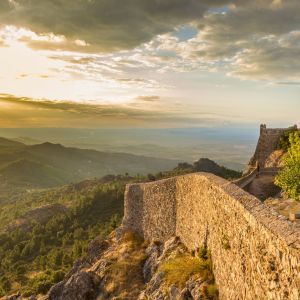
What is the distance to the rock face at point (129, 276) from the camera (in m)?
31.4

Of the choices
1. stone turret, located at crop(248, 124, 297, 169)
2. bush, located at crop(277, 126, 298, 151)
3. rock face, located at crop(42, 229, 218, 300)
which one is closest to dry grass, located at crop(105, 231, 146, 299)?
rock face, located at crop(42, 229, 218, 300)

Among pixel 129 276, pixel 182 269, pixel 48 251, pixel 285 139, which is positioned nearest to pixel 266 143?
pixel 285 139

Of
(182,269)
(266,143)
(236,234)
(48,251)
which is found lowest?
(48,251)

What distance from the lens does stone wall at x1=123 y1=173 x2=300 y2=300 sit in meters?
11.7

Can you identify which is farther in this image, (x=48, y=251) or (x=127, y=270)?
(x=48, y=251)

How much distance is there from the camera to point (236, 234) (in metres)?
17.3

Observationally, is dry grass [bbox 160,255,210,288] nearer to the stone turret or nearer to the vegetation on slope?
the stone turret

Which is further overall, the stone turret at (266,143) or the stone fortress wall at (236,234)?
the stone turret at (266,143)

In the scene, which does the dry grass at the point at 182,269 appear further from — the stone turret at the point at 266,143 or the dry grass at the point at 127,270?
the stone turret at the point at 266,143

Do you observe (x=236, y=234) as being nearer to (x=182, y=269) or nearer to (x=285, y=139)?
(x=182, y=269)

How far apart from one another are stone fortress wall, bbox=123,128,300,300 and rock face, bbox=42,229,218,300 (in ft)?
9.25

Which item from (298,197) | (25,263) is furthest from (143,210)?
(25,263)

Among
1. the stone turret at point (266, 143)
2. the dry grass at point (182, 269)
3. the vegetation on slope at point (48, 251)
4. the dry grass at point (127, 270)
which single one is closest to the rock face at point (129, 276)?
the dry grass at point (127, 270)

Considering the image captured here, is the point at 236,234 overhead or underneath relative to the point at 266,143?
underneath
